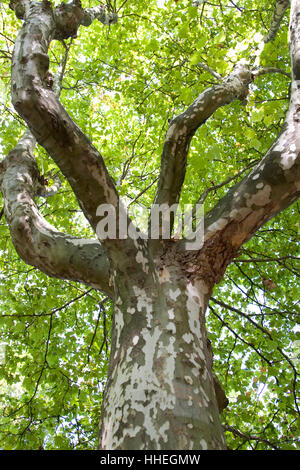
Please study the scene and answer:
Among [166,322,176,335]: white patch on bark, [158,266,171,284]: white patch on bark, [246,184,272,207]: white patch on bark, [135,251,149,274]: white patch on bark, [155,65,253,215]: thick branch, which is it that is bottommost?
[166,322,176,335]: white patch on bark

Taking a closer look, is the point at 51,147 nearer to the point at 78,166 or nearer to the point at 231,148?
the point at 78,166

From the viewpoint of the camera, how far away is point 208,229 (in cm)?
232

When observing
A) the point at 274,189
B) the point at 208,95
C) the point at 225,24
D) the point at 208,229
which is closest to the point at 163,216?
the point at 208,229

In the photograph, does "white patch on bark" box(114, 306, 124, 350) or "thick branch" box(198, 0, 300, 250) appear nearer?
"white patch on bark" box(114, 306, 124, 350)

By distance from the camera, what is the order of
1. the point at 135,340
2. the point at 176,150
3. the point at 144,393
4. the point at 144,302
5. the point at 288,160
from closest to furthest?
the point at 144,393 < the point at 135,340 < the point at 144,302 < the point at 288,160 < the point at 176,150

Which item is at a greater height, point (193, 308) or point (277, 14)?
point (277, 14)

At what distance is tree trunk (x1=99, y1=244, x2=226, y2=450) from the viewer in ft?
4.74

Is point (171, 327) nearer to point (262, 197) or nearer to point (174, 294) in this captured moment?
point (174, 294)

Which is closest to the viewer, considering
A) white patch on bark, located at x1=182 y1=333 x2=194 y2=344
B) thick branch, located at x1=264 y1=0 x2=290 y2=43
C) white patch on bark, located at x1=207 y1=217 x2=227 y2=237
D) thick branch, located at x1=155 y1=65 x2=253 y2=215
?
white patch on bark, located at x1=182 y1=333 x2=194 y2=344

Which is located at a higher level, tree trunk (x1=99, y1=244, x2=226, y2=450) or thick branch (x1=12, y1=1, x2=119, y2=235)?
thick branch (x1=12, y1=1, x2=119, y2=235)

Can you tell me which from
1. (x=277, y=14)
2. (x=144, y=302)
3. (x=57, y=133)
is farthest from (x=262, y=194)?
(x=277, y=14)

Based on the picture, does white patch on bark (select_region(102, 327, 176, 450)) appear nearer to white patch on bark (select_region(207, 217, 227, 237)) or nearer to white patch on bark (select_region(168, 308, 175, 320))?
white patch on bark (select_region(168, 308, 175, 320))

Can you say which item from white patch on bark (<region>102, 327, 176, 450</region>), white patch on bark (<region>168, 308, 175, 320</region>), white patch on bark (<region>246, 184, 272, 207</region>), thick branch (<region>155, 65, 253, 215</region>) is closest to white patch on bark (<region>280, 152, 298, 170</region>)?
white patch on bark (<region>246, 184, 272, 207</region>)

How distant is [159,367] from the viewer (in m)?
1.67
